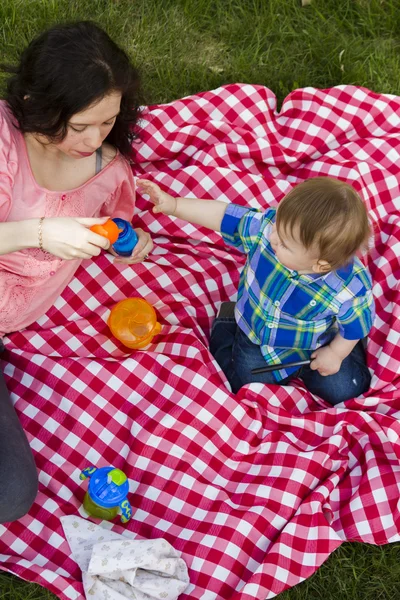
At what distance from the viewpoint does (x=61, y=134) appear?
1.94m

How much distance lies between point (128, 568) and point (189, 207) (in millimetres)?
1136

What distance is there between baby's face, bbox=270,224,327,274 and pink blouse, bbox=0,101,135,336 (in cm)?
57

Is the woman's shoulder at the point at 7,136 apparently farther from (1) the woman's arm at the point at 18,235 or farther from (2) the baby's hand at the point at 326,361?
(2) the baby's hand at the point at 326,361

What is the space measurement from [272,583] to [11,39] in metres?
2.46

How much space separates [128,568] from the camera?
2.07 m

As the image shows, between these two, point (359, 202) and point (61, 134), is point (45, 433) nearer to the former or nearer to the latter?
point (61, 134)

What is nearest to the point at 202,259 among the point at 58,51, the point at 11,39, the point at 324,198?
the point at 324,198

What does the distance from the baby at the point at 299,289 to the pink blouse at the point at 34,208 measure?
0.12 metres

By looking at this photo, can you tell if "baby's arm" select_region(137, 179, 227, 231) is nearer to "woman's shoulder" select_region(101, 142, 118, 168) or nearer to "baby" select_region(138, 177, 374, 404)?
"baby" select_region(138, 177, 374, 404)

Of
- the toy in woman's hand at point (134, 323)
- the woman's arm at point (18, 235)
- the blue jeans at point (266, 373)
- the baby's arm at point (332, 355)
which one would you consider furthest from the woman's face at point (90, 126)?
the baby's arm at point (332, 355)

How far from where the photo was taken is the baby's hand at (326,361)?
237cm

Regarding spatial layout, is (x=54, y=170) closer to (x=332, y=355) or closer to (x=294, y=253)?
(x=294, y=253)

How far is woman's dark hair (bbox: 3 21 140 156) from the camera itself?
72.0 inches

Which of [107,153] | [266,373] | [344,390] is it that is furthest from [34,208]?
[344,390]
